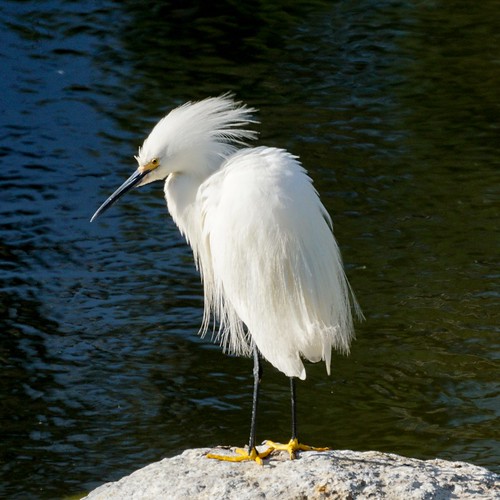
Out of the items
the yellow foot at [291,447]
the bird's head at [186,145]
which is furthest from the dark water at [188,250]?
the bird's head at [186,145]

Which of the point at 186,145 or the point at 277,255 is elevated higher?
the point at 186,145

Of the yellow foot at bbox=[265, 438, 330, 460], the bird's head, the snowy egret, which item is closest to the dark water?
the yellow foot at bbox=[265, 438, 330, 460]

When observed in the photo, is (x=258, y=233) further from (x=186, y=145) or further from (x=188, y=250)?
(x=188, y=250)

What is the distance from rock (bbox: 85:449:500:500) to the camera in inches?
142

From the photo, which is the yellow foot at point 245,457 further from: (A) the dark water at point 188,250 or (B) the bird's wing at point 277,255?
(A) the dark water at point 188,250

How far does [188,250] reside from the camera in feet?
24.7

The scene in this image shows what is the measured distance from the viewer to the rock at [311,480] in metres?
3.61

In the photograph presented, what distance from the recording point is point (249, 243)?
154 inches

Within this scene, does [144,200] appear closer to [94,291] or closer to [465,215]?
[94,291]

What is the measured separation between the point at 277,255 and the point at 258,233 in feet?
0.35

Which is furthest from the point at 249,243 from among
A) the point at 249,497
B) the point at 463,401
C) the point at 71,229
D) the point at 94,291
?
the point at 71,229

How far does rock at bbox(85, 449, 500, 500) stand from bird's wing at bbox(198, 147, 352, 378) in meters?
0.40

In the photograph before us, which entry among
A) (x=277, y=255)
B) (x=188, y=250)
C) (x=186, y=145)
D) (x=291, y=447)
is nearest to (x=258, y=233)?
(x=277, y=255)

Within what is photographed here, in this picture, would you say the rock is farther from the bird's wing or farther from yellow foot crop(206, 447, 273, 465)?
the bird's wing
